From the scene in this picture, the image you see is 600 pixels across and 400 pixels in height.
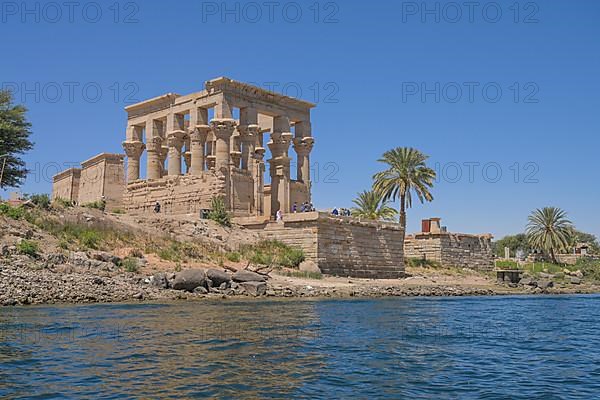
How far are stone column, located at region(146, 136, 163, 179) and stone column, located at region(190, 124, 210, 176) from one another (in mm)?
4463

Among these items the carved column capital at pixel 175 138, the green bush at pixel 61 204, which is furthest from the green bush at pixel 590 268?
the green bush at pixel 61 204

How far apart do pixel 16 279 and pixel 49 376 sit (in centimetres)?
1170

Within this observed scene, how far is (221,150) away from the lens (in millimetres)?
35094

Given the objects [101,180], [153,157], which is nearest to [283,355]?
[153,157]

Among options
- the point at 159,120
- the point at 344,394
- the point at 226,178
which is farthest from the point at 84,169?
the point at 344,394

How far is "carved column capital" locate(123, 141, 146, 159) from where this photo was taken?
41.7 metres

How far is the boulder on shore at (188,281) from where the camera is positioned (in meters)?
21.1

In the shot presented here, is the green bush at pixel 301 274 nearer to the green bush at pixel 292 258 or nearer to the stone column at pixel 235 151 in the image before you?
the green bush at pixel 292 258

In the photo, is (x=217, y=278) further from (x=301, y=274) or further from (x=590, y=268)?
(x=590, y=268)

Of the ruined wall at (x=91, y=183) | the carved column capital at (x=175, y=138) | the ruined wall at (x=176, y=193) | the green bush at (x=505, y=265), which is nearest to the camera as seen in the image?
the ruined wall at (x=176, y=193)

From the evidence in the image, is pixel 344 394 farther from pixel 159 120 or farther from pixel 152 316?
pixel 159 120

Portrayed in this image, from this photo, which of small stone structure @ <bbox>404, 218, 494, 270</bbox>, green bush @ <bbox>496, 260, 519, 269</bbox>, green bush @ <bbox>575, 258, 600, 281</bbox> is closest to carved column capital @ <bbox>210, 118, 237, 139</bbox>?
small stone structure @ <bbox>404, 218, 494, 270</bbox>

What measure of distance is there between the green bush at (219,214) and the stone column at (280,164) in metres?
5.04

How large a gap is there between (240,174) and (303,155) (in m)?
4.91
